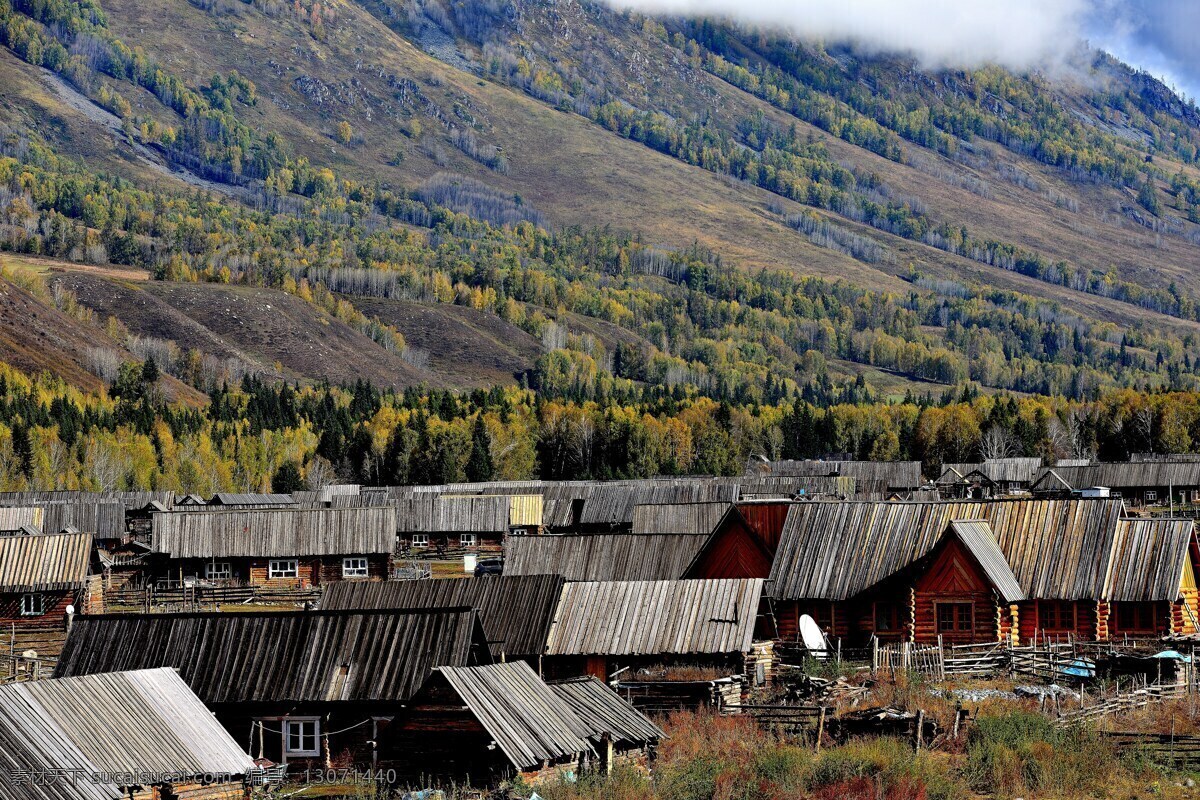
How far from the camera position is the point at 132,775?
104ft

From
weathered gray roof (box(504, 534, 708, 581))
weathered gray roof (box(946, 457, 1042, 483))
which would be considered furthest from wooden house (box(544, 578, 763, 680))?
weathered gray roof (box(946, 457, 1042, 483))

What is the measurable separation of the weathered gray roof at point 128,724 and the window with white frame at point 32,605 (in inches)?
1081

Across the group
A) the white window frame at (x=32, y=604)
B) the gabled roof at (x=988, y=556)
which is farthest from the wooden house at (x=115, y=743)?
the white window frame at (x=32, y=604)

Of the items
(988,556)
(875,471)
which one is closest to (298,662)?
(988,556)

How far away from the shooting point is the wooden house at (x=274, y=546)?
73.5 metres

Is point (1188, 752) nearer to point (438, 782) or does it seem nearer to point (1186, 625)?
point (438, 782)

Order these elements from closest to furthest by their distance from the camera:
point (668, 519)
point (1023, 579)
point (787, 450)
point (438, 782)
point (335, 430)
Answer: point (438, 782), point (1023, 579), point (668, 519), point (335, 430), point (787, 450)

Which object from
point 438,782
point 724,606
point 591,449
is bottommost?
point 438,782

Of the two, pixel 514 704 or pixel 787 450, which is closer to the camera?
pixel 514 704

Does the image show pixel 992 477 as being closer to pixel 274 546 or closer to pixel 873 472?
pixel 873 472

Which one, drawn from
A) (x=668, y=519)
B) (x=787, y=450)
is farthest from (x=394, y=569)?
(x=787, y=450)

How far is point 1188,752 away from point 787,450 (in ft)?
539

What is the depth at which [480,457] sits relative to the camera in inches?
6486

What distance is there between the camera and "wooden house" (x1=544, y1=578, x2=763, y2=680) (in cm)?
4653
